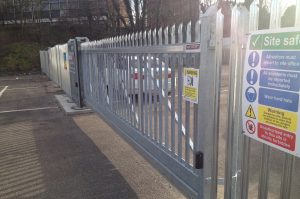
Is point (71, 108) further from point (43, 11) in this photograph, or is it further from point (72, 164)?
point (43, 11)

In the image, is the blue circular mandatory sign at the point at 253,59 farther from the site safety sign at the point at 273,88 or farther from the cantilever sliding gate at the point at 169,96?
the cantilever sliding gate at the point at 169,96

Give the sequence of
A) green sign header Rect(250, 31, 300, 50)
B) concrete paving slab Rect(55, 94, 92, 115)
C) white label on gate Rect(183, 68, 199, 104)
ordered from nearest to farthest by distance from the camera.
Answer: green sign header Rect(250, 31, 300, 50) → white label on gate Rect(183, 68, 199, 104) → concrete paving slab Rect(55, 94, 92, 115)

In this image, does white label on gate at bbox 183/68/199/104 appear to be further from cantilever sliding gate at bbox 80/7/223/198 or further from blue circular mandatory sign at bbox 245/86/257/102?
blue circular mandatory sign at bbox 245/86/257/102

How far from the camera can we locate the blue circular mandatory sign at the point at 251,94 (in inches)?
84.8

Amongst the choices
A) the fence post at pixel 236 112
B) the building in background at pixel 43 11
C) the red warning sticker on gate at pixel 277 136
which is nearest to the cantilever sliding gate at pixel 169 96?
the fence post at pixel 236 112

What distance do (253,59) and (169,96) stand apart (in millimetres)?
1952

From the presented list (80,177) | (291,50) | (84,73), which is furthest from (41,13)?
(291,50)

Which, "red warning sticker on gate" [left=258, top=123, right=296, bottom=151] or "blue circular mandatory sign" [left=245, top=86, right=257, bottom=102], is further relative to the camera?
"blue circular mandatory sign" [left=245, top=86, right=257, bottom=102]

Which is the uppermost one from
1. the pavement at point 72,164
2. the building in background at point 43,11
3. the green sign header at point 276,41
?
the building in background at point 43,11

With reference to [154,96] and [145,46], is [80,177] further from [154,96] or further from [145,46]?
[145,46]

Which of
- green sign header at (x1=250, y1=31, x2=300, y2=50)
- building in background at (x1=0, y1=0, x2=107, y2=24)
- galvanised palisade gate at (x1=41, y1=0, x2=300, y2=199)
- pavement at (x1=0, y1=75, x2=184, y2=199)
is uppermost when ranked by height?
building in background at (x1=0, y1=0, x2=107, y2=24)

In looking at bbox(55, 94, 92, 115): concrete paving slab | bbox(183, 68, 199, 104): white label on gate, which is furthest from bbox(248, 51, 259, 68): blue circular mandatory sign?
bbox(55, 94, 92, 115): concrete paving slab

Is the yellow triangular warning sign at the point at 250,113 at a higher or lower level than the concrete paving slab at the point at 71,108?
higher

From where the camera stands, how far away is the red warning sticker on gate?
6.42 ft
